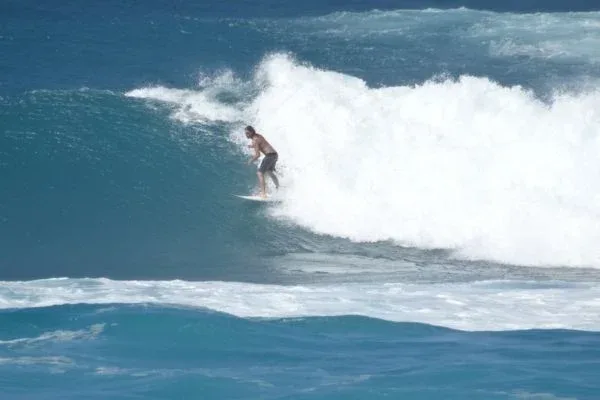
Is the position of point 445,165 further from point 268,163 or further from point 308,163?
point 268,163

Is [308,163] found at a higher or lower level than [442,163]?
higher

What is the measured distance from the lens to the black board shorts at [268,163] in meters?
15.9

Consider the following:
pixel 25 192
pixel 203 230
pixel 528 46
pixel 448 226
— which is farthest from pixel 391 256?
pixel 528 46

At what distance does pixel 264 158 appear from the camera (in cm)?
1591

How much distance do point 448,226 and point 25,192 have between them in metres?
6.12

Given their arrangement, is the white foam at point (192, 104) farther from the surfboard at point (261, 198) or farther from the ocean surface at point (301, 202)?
the surfboard at point (261, 198)

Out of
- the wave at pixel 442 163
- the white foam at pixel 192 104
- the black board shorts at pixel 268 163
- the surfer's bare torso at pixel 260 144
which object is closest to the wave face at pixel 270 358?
the wave at pixel 442 163

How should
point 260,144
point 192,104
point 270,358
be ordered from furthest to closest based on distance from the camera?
point 192,104 < point 260,144 < point 270,358

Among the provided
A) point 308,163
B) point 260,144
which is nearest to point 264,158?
point 260,144

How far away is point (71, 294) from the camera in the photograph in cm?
1161

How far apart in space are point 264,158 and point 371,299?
4.76 m

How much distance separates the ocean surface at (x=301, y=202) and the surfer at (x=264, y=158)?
34 centimetres

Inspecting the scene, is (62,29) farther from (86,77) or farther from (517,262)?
(517,262)

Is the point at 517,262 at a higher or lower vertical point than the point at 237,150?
lower
